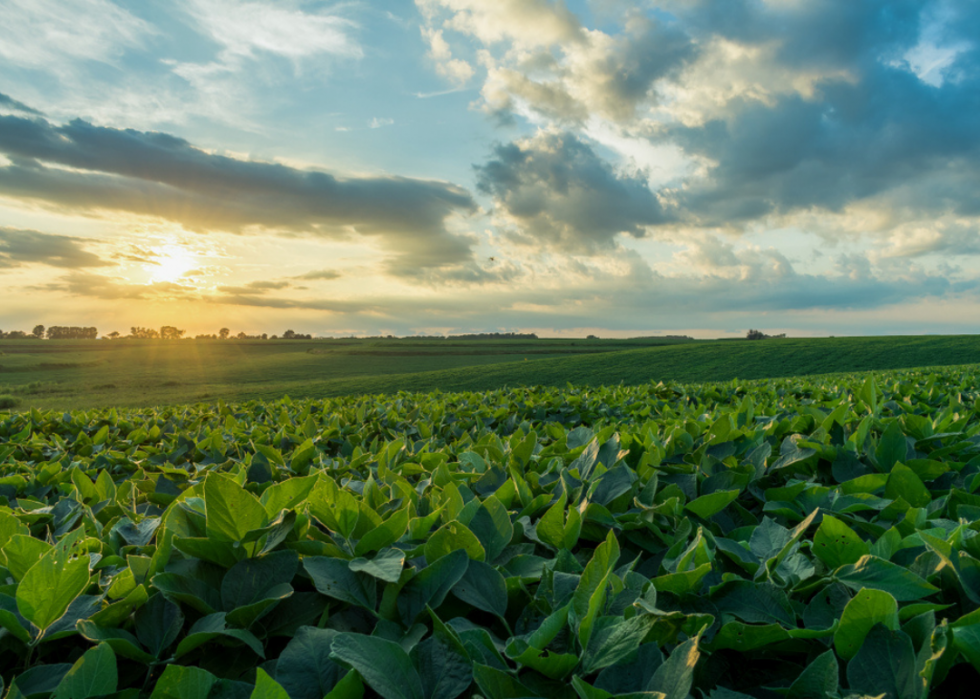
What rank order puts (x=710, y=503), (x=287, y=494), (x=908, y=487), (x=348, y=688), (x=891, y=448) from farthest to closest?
(x=891, y=448), (x=908, y=487), (x=710, y=503), (x=287, y=494), (x=348, y=688)

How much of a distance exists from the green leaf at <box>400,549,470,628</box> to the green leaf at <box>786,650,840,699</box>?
27.0 inches

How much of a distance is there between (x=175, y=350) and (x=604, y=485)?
85908 millimetres

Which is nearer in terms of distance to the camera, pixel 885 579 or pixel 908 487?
pixel 885 579

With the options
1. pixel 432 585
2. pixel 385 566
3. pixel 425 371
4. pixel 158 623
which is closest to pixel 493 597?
pixel 432 585

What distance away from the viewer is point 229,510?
1266mm

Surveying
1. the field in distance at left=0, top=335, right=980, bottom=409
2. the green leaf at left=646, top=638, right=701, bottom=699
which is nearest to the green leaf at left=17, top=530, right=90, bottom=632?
the green leaf at left=646, top=638, right=701, bottom=699

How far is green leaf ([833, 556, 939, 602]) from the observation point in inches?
46.5

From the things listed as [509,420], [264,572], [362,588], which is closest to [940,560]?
[362,588]

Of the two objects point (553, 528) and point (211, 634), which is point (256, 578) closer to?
point (211, 634)

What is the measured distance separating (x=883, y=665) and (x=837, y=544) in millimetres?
373

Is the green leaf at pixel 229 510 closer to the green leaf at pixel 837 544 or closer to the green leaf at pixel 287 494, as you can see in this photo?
the green leaf at pixel 287 494

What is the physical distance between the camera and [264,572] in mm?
1262

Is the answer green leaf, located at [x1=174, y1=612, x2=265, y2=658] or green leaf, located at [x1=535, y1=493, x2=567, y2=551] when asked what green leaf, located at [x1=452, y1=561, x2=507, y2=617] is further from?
green leaf, located at [x1=174, y1=612, x2=265, y2=658]

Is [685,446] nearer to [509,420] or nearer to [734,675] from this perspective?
[734,675]
